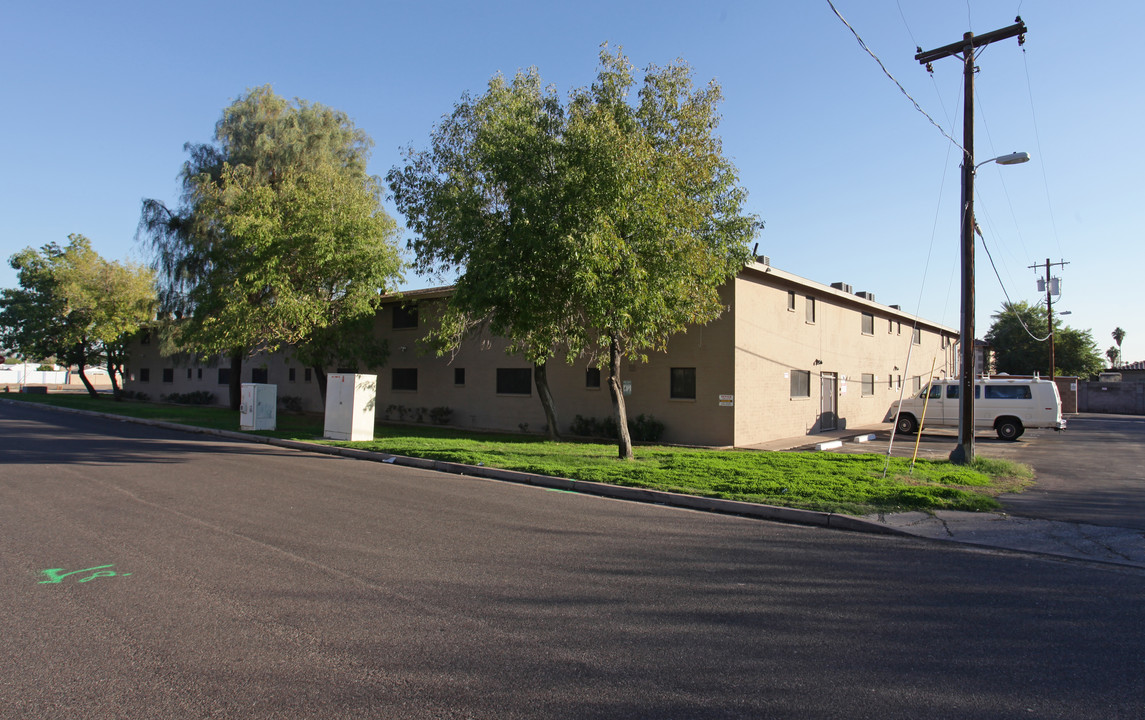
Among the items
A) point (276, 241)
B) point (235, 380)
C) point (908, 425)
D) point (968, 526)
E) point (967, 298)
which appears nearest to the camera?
point (968, 526)

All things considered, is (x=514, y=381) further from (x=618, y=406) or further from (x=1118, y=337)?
(x=1118, y=337)

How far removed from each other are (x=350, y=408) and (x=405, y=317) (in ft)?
28.2

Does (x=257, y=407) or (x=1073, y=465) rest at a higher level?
(x=257, y=407)

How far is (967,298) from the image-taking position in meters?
14.0

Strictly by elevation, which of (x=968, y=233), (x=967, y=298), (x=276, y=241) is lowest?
(x=967, y=298)

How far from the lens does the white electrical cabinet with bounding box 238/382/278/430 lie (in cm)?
2167

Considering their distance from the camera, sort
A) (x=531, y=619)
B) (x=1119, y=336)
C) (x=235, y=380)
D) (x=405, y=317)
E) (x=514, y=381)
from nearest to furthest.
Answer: (x=531, y=619), (x=514, y=381), (x=405, y=317), (x=235, y=380), (x=1119, y=336)

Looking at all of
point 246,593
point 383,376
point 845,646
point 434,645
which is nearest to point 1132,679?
point 845,646

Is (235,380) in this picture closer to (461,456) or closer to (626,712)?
(461,456)

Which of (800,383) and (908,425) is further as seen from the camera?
(908,425)

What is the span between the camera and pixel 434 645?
174 inches

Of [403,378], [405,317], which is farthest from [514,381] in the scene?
[405,317]

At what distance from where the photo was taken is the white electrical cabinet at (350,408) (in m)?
18.8

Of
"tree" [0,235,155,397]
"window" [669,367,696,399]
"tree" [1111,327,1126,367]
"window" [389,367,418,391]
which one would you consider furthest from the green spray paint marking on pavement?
"tree" [1111,327,1126,367]
